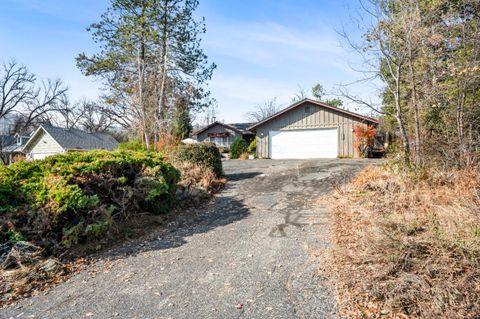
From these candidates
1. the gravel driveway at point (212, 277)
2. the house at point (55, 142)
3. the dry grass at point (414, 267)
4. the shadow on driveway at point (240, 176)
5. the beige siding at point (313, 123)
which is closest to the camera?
the dry grass at point (414, 267)

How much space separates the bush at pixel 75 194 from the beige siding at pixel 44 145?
22.4 meters

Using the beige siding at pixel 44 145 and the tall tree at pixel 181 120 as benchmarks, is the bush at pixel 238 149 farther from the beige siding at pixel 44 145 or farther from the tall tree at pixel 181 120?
the beige siding at pixel 44 145

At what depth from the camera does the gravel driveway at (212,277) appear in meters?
3.04

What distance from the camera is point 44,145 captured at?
2548cm

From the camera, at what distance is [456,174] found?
20.2 ft

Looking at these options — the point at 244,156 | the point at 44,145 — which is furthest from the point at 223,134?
the point at 44,145

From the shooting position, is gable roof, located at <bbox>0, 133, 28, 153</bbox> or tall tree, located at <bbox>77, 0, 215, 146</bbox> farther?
gable roof, located at <bbox>0, 133, 28, 153</bbox>

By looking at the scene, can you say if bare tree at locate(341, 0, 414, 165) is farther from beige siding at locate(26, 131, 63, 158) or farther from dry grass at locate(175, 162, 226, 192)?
beige siding at locate(26, 131, 63, 158)

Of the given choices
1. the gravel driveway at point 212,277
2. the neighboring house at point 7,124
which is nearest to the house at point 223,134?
the gravel driveway at point 212,277

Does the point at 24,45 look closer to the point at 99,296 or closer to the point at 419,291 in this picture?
the point at 99,296

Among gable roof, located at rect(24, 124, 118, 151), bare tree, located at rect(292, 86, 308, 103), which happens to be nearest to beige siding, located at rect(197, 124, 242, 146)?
gable roof, located at rect(24, 124, 118, 151)

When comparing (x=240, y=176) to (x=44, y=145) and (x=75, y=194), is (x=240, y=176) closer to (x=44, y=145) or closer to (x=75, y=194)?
(x=75, y=194)

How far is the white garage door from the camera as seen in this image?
17031 millimetres

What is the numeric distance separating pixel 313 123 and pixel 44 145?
2324 cm
